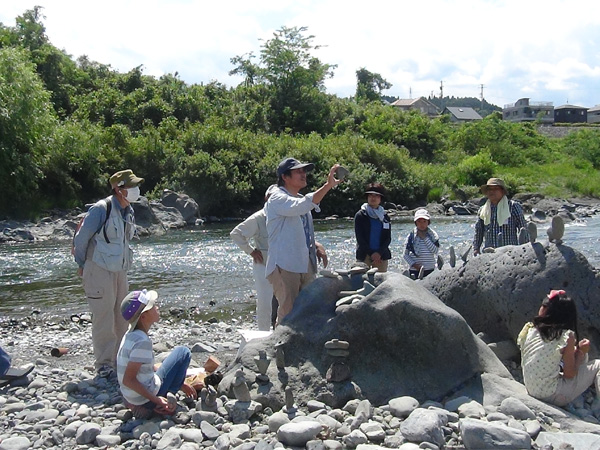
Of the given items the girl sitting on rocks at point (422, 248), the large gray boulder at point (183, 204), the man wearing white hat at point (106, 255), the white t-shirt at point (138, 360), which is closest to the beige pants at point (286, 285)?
the white t-shirt at point (138, 360)

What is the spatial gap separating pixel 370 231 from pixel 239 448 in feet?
13.6

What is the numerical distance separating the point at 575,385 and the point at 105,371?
4284mm

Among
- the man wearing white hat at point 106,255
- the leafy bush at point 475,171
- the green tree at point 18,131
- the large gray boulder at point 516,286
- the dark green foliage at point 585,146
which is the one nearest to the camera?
the large gray boulder at point 516,286

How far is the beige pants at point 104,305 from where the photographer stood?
21.5 feet

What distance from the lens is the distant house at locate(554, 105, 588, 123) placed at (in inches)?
4028

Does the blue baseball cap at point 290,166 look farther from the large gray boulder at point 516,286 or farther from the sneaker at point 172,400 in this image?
the sneaker at point 172,400

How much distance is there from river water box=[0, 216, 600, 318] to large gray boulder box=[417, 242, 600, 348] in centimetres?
110

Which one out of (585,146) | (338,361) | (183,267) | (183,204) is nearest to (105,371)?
(338,361)

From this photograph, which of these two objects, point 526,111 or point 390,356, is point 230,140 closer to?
point 390,356

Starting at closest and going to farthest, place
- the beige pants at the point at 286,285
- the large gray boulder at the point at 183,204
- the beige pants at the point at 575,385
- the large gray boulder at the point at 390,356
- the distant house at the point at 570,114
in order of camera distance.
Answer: the beige pants at the point at 575,385
the large gray boulder at the point at 390,356
the beige pants at the point at 286,285
the large gray boulder at the point at 183,204
the distant house at the point at 570,114

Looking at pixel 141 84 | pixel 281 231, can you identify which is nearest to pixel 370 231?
pixel 281 231

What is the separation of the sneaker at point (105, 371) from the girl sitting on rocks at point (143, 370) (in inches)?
50.1

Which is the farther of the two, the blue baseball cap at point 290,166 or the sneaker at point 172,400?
the blue baseball cap at point 290,166

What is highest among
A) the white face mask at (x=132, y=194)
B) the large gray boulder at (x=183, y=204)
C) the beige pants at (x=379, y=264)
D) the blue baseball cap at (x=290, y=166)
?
the blue baseball cap at (x=290, y=166)
